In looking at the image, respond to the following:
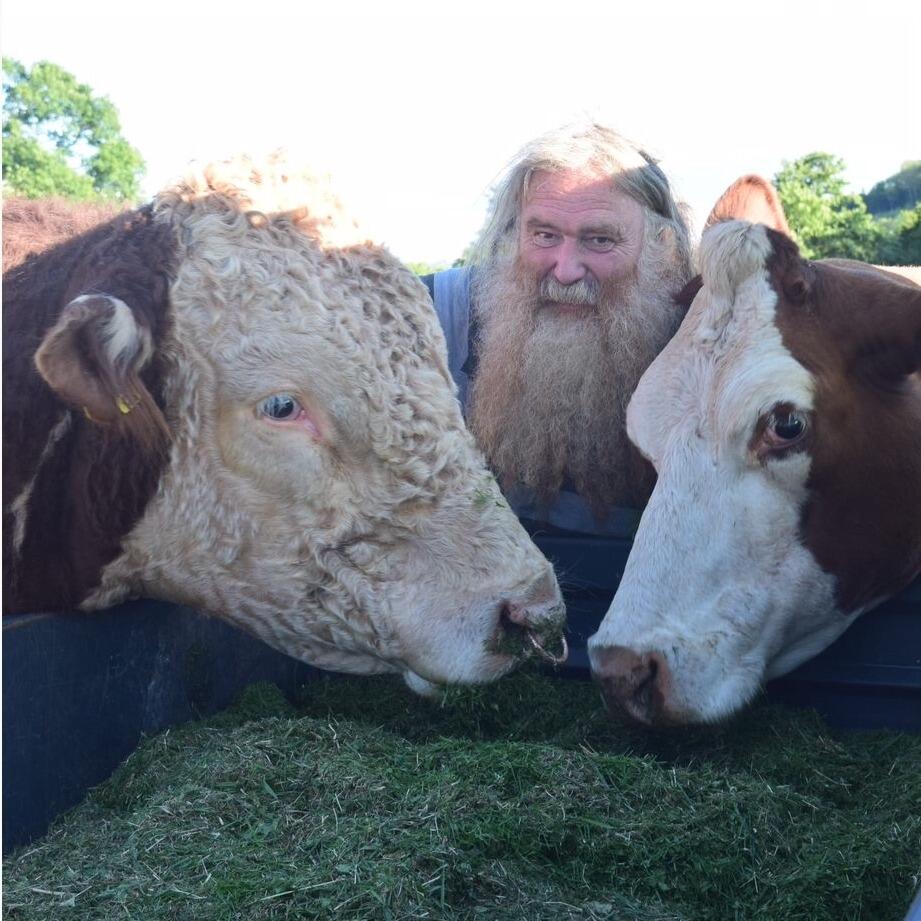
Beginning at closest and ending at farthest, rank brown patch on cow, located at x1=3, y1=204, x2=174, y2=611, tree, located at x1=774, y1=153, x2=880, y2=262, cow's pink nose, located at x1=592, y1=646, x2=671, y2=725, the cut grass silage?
1. the cut grass silage
2. brown patch on cow, located at x1=3, y1=204, x2=174, y2=611
3. cow's pink nose, located at x1=592, y1=646, x2=671, y2=725
4. tree, located at x1=774, y1=153, x2=880, y2=262

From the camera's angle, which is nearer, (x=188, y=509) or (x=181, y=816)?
(x=181, y=816)

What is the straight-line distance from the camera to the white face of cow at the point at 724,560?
323cm

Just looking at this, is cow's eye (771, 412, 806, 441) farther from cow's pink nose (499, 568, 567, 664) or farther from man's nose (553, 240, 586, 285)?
man's nose (553, 240, 586, 285)

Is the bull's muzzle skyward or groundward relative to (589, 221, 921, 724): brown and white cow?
groundward

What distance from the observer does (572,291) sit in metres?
4.97

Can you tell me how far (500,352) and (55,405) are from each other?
2.40m

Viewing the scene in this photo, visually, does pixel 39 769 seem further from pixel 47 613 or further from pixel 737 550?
pixel 737 550

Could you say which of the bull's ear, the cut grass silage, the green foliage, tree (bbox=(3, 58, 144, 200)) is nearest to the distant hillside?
the green foliage

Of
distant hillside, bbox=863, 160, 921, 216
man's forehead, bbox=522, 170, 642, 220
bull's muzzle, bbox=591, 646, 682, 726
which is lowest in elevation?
bull's muzzle, bbox=591, 646, 682, 726

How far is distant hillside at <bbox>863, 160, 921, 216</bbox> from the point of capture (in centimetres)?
3215

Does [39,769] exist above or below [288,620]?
below

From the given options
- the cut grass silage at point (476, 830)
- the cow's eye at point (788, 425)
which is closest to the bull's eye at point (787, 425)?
the cow's eye at point (788, 425)

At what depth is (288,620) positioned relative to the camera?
10.7ft

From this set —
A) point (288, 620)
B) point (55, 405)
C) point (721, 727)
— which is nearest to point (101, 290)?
point (55, 405)
